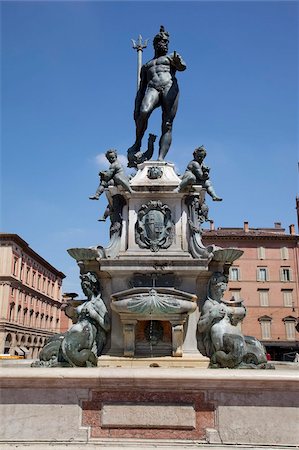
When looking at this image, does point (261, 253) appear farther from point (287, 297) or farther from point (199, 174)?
point (199, 174)

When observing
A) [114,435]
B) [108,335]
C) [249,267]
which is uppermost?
[249,267]

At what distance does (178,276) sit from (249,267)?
5406 centimetres

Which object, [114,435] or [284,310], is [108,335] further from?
[284,310]

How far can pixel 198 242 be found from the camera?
8.88m

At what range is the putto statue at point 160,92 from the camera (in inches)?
419

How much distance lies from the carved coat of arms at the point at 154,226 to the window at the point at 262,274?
53.9 m

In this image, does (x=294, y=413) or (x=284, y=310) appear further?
(x=284, y=310)

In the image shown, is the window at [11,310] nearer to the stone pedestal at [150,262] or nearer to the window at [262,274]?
the window at [262,274]

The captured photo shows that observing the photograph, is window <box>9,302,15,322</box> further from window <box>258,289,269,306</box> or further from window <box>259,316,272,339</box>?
window <box>258,289,269,306</box>

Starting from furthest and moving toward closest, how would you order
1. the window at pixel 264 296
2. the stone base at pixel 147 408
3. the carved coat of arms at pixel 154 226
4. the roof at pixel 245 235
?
the window at pixel 264 296
the roof at pixel 245 235
the carved coat of arms at pixel 154 226
the stone base at pixel 147 408

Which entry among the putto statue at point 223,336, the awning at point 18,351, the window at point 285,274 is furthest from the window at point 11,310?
the putto statue at point 223,336

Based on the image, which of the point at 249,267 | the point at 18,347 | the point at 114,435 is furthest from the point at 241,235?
the point at 114,435

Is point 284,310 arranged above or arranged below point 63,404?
above

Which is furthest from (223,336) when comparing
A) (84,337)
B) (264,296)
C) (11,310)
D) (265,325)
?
(264,296)
